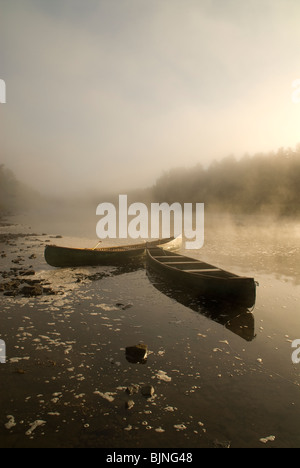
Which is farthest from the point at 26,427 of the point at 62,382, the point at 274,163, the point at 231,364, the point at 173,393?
the point at 274,163

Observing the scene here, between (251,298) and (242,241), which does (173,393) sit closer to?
(251,298)

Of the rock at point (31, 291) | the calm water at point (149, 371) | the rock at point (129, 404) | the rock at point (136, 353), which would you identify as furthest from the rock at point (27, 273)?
the rock at point (129, 404)

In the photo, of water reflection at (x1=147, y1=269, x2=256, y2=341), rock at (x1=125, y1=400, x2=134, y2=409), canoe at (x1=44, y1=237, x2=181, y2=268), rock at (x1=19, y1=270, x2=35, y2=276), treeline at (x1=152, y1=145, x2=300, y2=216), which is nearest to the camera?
rock at (x1=125, y1=400, x2=134, y2=409)

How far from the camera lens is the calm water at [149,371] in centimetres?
547

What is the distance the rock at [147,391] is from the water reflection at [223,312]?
14.6ft

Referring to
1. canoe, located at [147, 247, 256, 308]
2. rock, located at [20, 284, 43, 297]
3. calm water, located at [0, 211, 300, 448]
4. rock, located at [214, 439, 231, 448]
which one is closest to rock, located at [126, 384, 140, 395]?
calm water, located at [0, 211, 300, 448]

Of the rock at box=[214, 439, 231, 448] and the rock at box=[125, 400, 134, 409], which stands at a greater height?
the rock at box=[125, 400, 134, 409]

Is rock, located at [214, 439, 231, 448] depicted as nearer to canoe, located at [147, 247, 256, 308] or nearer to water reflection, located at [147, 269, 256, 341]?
water reflection, located at [147, 269, 256, 341]

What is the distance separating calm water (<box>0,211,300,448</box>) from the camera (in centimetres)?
547

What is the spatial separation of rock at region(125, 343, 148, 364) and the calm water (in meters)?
0.17

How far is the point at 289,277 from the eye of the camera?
1762 centimetres

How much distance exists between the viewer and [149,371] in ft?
24.7

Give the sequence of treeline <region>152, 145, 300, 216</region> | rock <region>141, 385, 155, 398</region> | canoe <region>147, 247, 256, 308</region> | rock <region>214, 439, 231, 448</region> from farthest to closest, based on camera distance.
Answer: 1. treeline <region>152, 145, 300, 216</region>
2. canoe <region>147, 247, 256, 308</region>
3. rock <region>141, 385, 155, 398</region>
4. rock <region>214, 439, 231, 448</region>

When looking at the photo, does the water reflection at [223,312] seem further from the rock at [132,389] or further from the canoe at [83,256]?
the canoe at [83,256]
